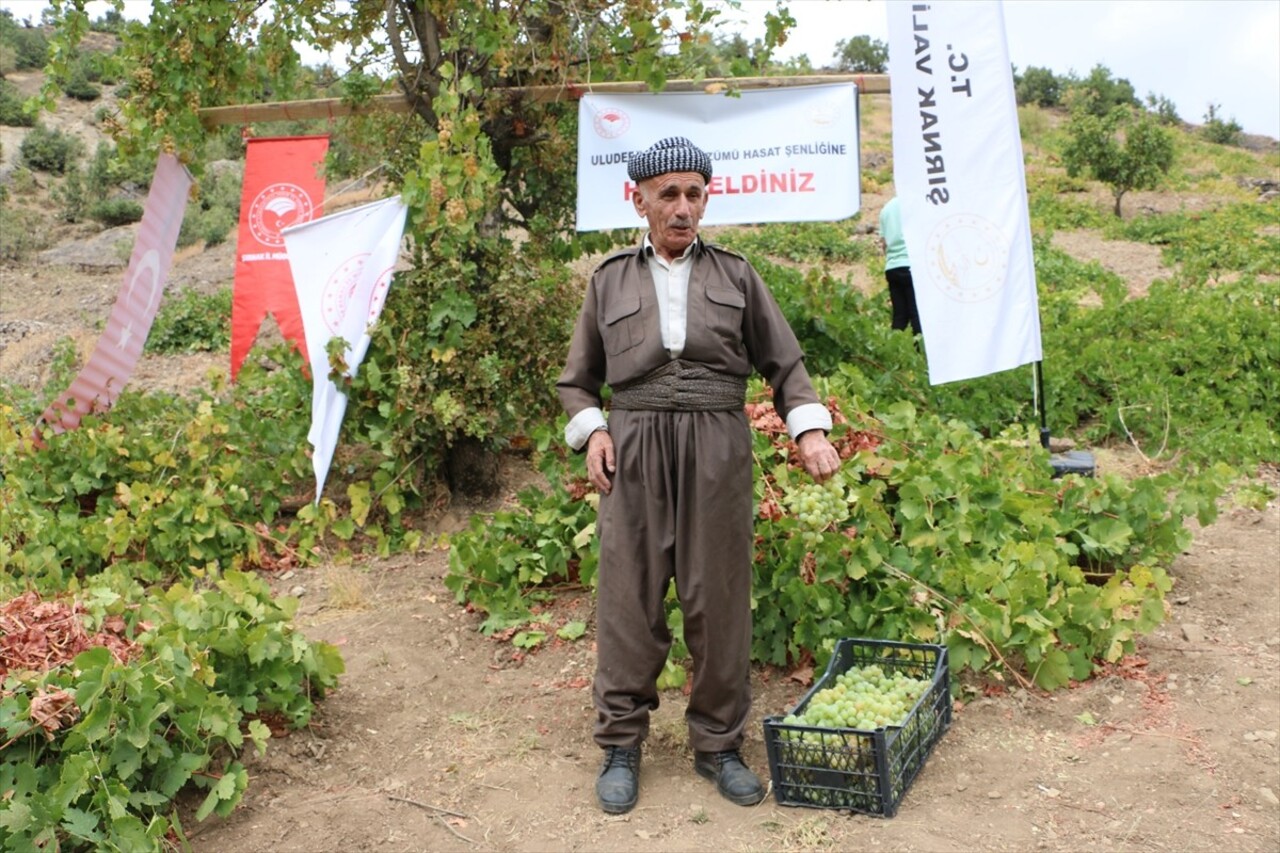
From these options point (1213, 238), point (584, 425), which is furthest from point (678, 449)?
point (1213, 238)

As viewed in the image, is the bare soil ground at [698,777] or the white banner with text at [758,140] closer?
the bare soil ground at [698,777]

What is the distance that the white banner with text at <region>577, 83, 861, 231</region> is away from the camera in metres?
6.22

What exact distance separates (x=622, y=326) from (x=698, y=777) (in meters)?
1.42

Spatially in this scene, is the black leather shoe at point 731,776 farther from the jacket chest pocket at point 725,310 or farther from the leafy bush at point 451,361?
the leafy bush at point 451,361

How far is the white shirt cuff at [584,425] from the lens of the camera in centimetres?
363

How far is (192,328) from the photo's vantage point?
1251cm

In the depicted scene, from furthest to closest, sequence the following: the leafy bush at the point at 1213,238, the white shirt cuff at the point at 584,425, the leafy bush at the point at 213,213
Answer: the leafy bush at the point at 213,213 < the leafy bush at the point at 1213,238 < the white shirt cuff at the point at 584,425

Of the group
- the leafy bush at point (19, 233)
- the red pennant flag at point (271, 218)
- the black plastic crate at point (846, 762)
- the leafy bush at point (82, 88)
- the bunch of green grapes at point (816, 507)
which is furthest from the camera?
the leafy bush at point (82, 88)

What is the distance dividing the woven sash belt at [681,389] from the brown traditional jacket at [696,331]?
0.03 meters

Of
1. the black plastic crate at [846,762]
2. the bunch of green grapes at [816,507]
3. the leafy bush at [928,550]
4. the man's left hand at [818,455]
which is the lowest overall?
the black plastic crate at [846,762]

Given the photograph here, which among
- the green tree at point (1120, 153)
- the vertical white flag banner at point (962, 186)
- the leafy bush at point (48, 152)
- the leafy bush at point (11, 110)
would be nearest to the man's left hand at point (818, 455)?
the vertical white flag banner at point (962, 186)

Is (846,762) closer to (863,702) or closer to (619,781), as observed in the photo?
(863,702)

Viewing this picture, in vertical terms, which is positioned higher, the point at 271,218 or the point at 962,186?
the point at 271,218

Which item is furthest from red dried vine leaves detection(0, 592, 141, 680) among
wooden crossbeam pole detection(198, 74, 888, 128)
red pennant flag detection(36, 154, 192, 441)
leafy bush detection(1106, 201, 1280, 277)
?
leafy bush detection(1106, 201, 1280, 277)
